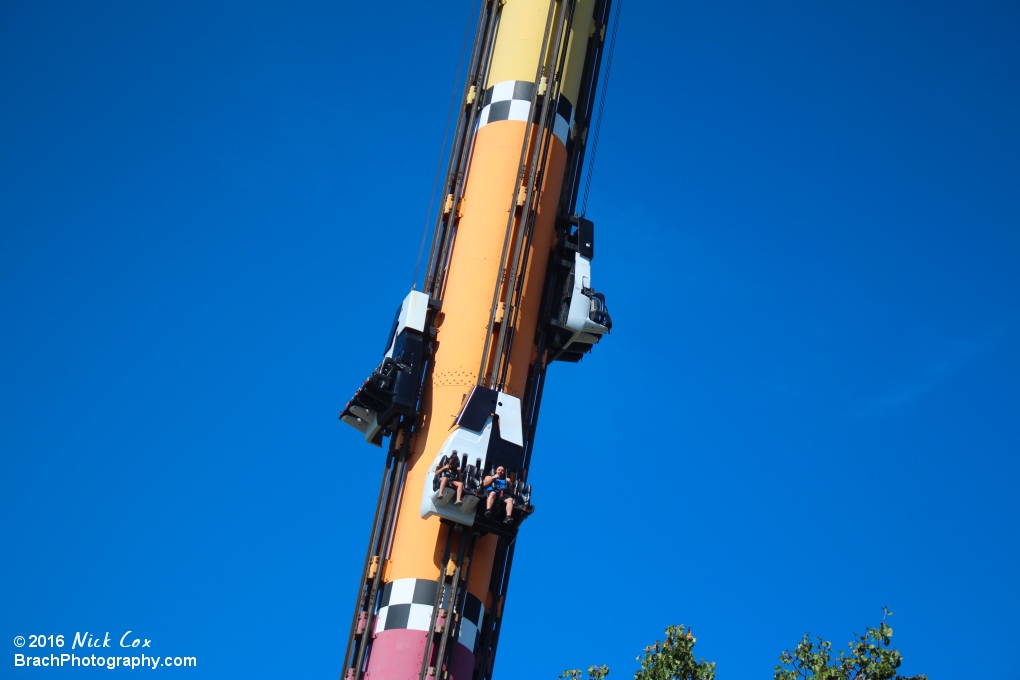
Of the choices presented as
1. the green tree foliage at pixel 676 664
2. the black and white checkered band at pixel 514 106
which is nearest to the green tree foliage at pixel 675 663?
the green tree foliage at pixel 676 664

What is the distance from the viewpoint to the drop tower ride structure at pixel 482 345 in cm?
2562

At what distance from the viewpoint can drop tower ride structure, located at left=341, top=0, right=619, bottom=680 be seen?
2562 centimetres

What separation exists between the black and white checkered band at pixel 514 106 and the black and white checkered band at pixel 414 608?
34.5ft

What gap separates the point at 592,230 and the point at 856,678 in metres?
10.7

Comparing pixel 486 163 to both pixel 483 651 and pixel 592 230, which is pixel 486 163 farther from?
pixel 483 651

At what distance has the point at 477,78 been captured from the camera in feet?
103

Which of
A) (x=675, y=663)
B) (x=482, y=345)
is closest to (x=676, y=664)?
(x=675, y=663)

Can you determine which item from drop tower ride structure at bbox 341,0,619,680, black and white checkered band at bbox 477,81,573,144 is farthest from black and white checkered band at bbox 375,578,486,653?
black and white checkered band at bbox 477,81,573,144

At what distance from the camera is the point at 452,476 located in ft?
84.3

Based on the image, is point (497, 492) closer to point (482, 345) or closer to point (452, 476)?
point (452, 476)

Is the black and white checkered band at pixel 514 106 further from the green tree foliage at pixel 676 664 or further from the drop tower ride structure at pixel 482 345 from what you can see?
the green tree foliage at pixel 676 664

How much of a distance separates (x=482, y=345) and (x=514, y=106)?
576 centimetres

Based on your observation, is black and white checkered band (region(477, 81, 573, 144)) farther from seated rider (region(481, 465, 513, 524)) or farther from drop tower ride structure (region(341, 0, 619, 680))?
seated rider (region(481, 465, 513, 524))

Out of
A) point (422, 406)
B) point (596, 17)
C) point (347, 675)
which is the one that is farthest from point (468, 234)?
point (347, 675)
